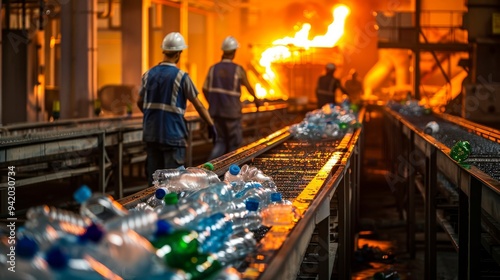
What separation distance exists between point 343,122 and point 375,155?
941 centimetres

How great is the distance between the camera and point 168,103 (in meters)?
7.77

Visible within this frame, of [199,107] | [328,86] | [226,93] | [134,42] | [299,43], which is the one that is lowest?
[199,107]

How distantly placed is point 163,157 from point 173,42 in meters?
1.17

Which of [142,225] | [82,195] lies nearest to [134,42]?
[82,195]

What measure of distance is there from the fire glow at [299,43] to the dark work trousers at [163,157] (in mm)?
16198

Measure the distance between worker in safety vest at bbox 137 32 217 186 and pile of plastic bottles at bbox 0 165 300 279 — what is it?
4306mm

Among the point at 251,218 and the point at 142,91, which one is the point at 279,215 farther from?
the point at 142,91

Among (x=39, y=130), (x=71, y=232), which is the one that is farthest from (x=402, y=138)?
(x=71, y=232)

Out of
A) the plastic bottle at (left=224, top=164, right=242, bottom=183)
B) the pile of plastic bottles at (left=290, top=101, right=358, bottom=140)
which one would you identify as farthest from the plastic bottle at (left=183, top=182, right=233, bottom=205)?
the pile of plastic bottles at (left=290, top=101, right=358, bottom=140)

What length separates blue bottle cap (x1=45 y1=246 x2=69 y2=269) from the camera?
6.33ft

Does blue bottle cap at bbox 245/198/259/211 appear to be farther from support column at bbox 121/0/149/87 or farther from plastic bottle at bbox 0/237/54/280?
support column at bbox 121/0/149/87

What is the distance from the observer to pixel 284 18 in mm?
31094

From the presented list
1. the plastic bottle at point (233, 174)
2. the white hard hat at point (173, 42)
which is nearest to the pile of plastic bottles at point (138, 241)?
the plastic bottle at point (233, 174)

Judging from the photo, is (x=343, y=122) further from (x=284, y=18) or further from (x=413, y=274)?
(x=284, y=18)
